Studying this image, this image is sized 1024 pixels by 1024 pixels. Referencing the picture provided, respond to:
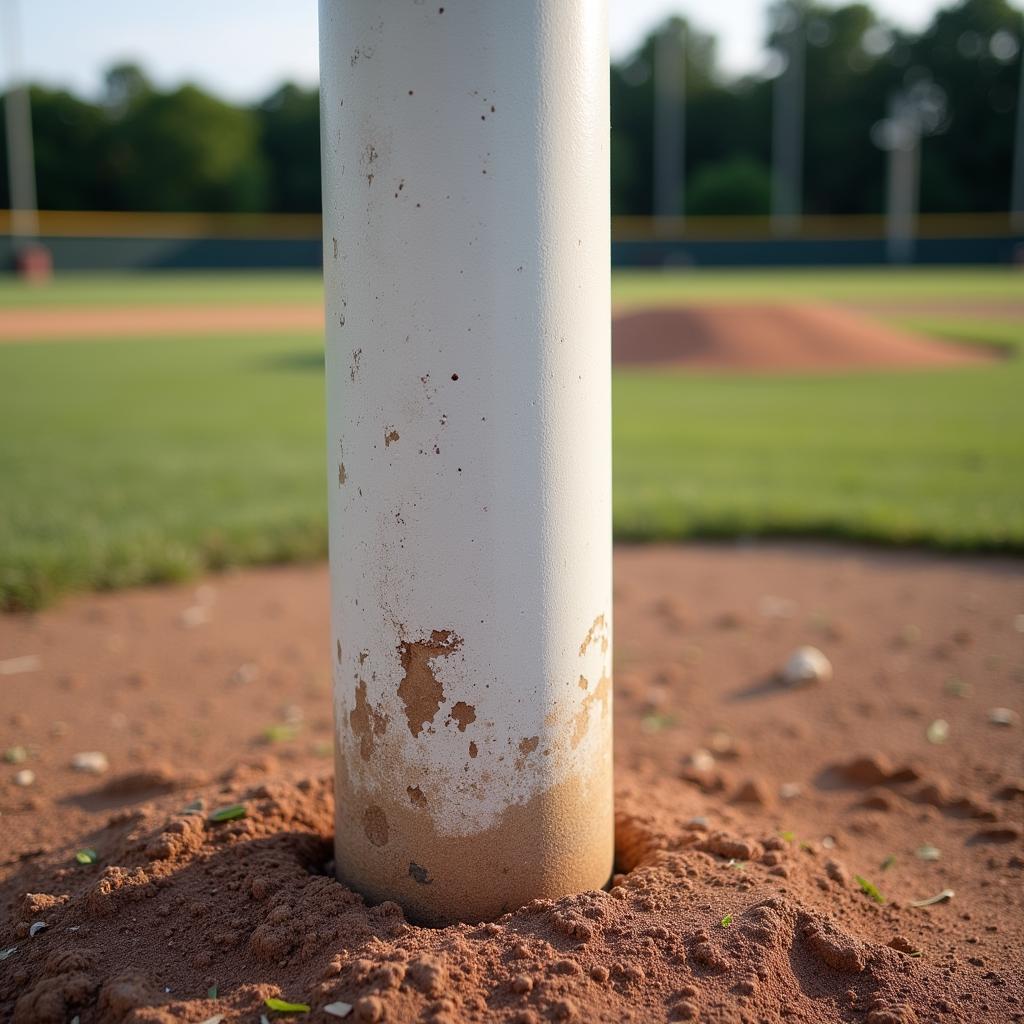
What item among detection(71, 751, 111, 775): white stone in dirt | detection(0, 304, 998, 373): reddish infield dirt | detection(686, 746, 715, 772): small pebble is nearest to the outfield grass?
detection(0, 304, 998, 373): reddish infield dirt

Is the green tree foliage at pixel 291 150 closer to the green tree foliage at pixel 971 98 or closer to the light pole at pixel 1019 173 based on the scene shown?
the green tree foliage at pixel 971 98

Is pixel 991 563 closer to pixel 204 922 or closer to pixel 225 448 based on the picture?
pixel 204 922

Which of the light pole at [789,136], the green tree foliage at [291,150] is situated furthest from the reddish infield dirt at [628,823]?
the green tree foliage at [291,150]

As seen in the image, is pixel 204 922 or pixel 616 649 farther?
pixel 616 649

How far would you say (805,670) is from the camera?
3.65m

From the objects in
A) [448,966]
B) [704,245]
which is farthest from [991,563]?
[704,245]

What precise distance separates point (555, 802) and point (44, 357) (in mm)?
15000

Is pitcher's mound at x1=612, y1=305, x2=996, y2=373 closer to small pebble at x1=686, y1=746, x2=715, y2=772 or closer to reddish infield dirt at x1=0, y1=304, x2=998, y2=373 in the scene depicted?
reddish infield dirt at x1=0, y1=304, x2=998, y2=373

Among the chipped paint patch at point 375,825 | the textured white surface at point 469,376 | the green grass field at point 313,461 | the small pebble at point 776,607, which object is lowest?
the small pebble at point 776,607

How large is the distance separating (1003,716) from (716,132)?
61281 millimetres

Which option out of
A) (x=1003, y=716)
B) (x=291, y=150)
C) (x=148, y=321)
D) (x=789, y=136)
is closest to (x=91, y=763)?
(x=1003, y=716)

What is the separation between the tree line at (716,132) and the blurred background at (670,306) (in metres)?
0.15

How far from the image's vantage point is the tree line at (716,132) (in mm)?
51375

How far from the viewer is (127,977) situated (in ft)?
5.69
